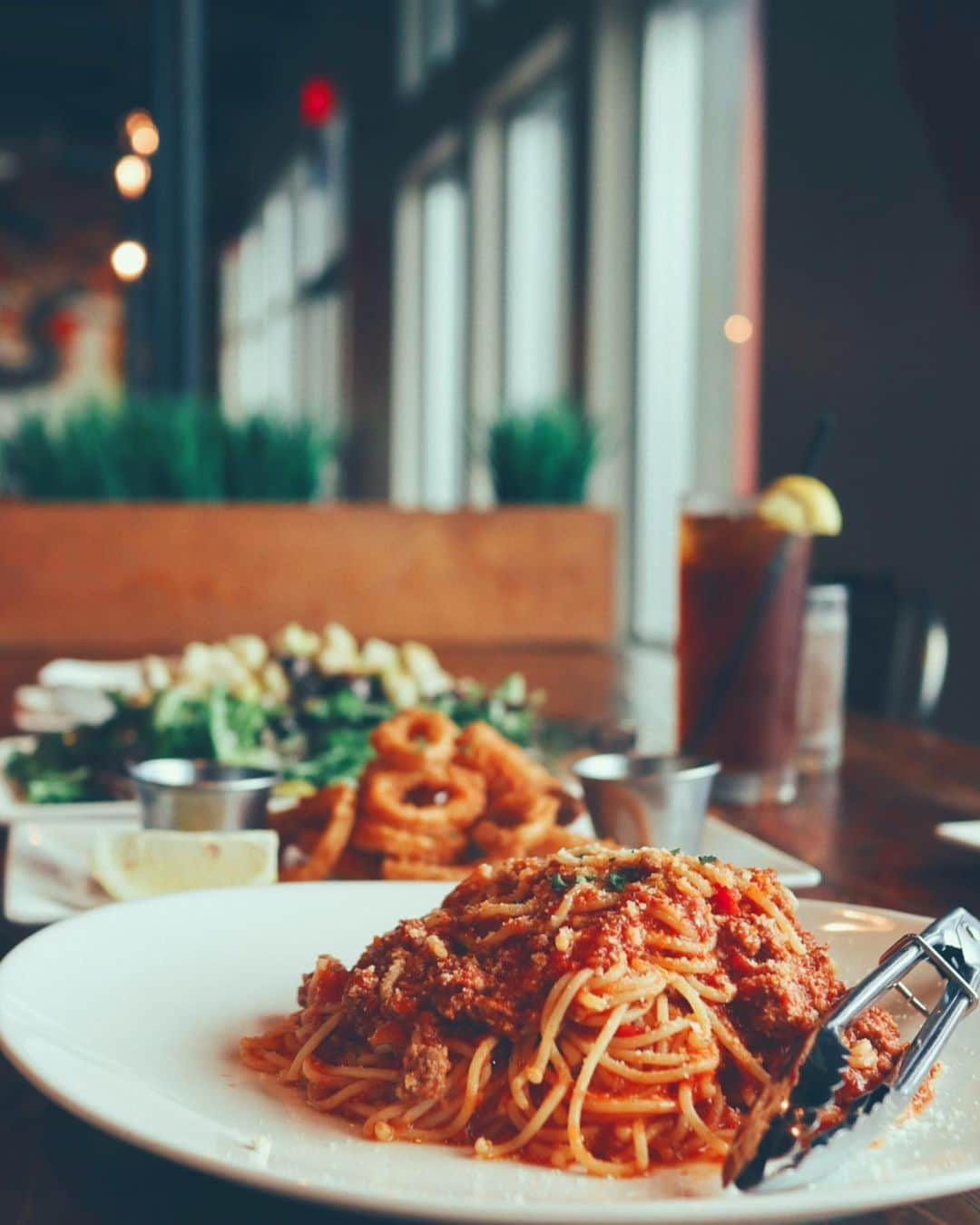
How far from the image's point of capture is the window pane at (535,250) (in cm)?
713

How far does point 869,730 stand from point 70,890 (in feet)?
4.46

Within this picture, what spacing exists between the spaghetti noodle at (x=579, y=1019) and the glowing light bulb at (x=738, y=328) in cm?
457

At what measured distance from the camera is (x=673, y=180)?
5984 millimetres

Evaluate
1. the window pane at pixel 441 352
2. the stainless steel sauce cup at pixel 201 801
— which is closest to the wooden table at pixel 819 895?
the stainless steel sauce cup at pixel 201 801

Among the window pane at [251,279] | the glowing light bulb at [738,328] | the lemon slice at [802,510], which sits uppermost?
the window pane at [251,279]

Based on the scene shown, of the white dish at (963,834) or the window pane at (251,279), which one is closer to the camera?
the white dish at (963,834)

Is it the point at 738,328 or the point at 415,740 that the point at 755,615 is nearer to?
the point at 415,740

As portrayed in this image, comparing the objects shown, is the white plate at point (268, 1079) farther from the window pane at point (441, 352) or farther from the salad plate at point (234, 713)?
the window pane at point (441, 352)

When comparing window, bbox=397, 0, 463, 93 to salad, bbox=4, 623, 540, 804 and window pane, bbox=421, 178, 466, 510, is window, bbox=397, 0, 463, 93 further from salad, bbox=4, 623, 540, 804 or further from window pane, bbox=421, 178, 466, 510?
salad, bbox=4, 623, 540, 804

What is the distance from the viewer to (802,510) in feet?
5.36

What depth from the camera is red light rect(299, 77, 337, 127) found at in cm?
1123

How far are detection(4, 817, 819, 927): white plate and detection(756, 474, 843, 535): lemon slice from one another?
1.25ft

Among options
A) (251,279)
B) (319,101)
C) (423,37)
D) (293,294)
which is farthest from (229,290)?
(423,37)

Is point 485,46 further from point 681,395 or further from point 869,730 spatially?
point 869,730
